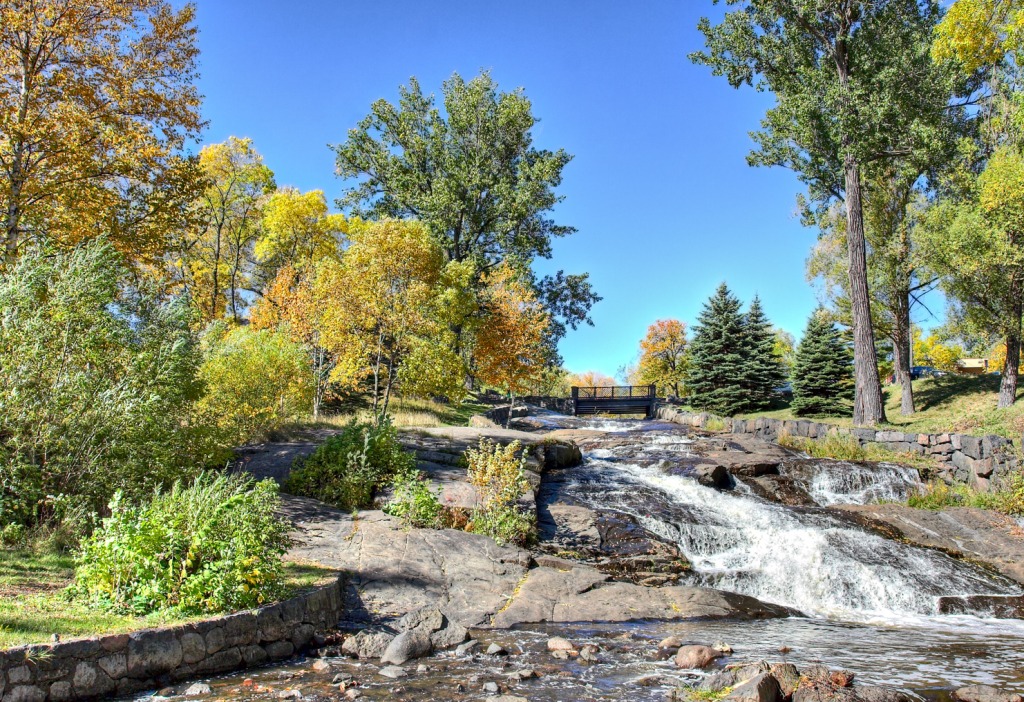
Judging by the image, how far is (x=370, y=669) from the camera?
556cm

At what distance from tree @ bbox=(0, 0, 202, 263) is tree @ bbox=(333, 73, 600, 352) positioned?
17.0m

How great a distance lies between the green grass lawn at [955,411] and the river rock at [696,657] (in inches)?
464

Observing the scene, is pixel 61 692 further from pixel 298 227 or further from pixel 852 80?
pixel 298 227

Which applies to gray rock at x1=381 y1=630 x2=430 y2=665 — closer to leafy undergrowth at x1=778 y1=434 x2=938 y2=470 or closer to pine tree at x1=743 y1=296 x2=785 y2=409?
leafy undergrowth at x1=778 y1=434 x2=938 y2=470

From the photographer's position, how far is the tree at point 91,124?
12039 millimetres

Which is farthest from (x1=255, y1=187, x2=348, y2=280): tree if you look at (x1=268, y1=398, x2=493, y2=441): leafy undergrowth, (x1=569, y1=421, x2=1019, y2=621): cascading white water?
(x1=569, y1=421, x2=1019, y2=621): cascading white water

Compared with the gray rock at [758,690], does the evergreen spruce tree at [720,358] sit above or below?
above

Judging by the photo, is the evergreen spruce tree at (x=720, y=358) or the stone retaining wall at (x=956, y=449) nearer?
the stone retaining wall at (x=956, y=449)

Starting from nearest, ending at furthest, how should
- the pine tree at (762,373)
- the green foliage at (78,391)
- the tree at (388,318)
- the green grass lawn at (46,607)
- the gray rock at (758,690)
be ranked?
the gray rock at (758,690)
the green grass lawn at (46,607)
the green foliage at (78,391)
the tree at (388,318)
the pine tree at (762,373)

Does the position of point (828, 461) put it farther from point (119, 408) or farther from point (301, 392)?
point (119, 408)

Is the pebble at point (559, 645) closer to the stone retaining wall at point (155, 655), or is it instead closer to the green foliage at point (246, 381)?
the stone retaining wall at point (155, 655)

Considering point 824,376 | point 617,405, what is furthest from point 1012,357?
point 617,405

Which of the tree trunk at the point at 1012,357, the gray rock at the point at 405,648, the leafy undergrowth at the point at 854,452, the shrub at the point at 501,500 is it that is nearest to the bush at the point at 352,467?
the shrub at the point at 501,500

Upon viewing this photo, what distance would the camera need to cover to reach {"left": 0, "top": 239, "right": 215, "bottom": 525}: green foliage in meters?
7.16
